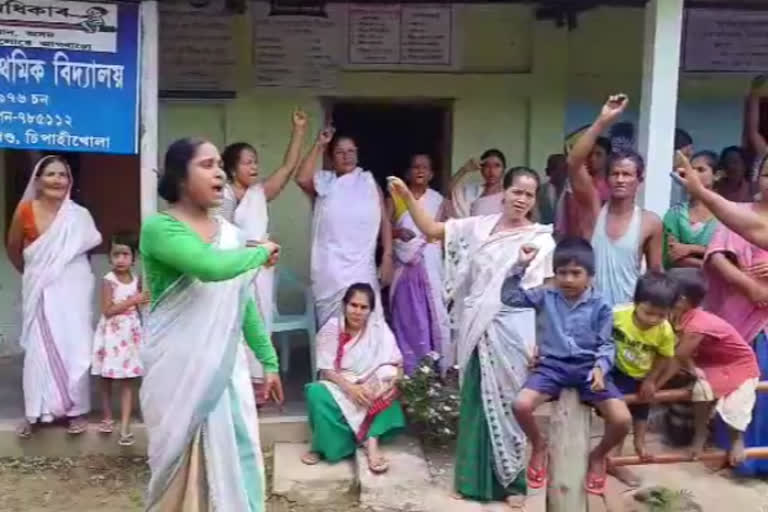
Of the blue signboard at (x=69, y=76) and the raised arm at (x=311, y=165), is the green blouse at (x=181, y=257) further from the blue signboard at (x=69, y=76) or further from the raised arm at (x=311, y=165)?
the raised arm at (x=311, y=165)

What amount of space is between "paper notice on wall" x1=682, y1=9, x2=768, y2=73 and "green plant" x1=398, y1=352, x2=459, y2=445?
3320 mm

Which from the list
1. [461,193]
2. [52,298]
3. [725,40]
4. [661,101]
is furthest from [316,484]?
[725,40]

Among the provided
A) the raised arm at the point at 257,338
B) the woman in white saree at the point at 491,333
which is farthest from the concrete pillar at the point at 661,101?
the raised arm at the point at 257,338

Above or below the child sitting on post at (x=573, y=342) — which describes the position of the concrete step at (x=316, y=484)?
below

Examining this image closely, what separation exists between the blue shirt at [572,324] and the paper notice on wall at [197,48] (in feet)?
12.1

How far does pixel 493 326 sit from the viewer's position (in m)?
4.75

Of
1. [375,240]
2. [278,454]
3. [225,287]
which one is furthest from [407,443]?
[225,287]

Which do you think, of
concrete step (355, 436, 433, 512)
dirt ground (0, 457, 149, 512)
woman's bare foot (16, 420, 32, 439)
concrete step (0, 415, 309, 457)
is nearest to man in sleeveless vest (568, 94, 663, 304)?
concrete step (355, 436, 433, 512)

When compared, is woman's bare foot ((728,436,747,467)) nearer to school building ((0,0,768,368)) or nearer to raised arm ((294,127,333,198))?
raised arm ((294,127,333,198))

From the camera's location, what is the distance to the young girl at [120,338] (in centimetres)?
562

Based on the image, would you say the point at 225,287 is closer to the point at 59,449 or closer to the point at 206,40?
the point at 59,449

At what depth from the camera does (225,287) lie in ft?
11.4

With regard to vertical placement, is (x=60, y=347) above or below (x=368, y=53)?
below

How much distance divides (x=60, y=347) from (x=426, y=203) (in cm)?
222
